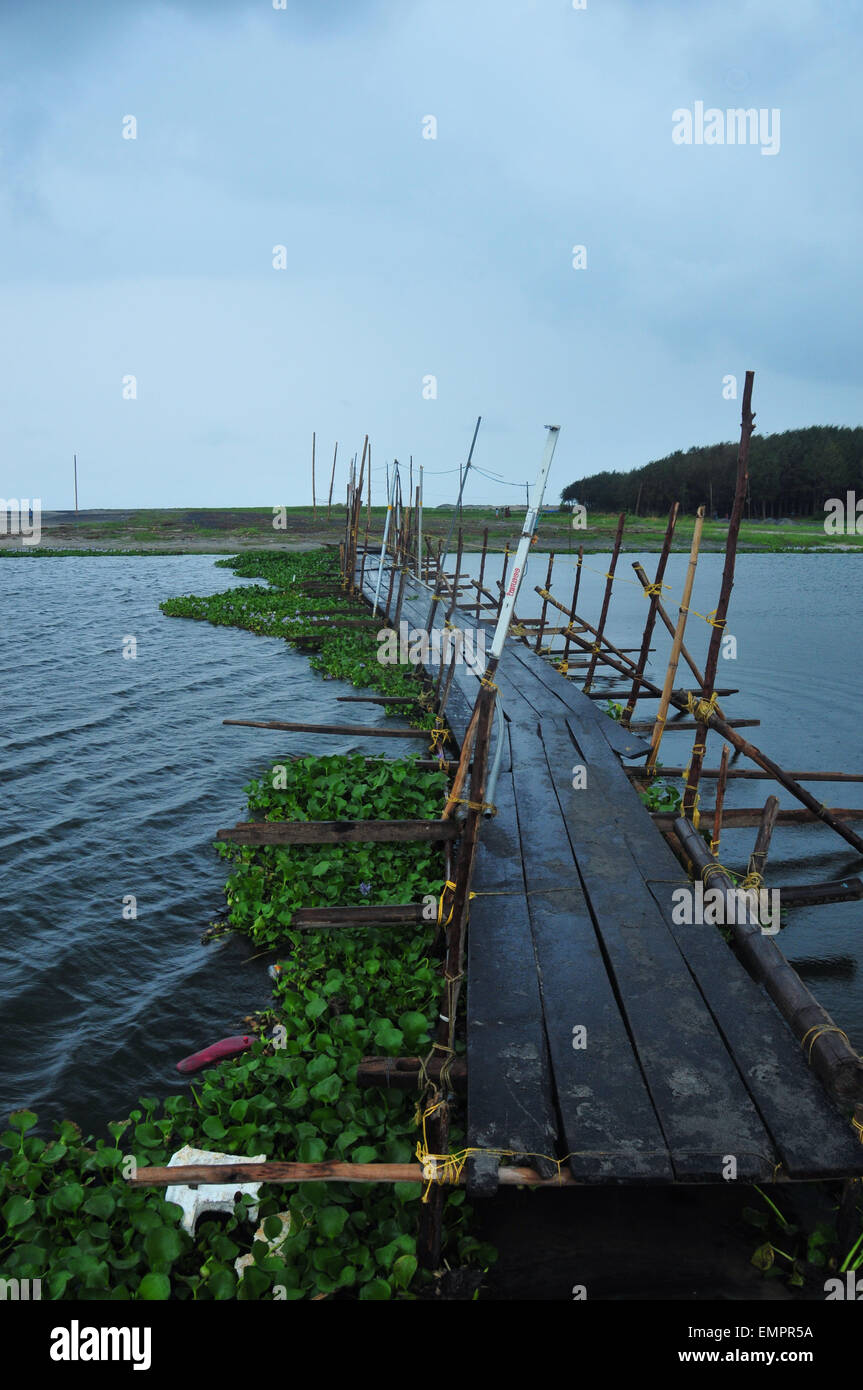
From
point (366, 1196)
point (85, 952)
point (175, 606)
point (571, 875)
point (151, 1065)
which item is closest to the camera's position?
point (366, 1196)

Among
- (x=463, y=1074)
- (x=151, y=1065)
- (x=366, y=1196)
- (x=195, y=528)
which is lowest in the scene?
(x=151, y=1065)

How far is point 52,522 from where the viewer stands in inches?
3578

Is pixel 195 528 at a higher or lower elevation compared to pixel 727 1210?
higher

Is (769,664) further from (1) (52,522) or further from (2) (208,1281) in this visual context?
(1) (52,522)

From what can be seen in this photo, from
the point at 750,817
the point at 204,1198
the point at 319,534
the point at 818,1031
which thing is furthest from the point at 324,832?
the point at 319,534

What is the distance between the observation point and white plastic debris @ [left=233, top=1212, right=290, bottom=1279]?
15.2 feet

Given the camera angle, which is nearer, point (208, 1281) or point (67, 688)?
point (208, 1281)

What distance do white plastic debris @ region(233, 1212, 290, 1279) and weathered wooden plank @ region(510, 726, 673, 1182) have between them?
166cm

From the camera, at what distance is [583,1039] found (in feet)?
18.1

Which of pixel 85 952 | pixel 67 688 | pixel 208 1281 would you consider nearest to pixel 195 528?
pixel 67 688

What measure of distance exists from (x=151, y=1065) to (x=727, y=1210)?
4.56 meters

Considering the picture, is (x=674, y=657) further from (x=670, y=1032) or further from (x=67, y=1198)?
(x=67, y=1198)

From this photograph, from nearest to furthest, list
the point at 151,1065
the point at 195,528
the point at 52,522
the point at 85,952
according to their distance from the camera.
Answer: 1. the point at 151,1065
2. the point at 85,952
3. the point at 195,528
4. the point at 52,522
